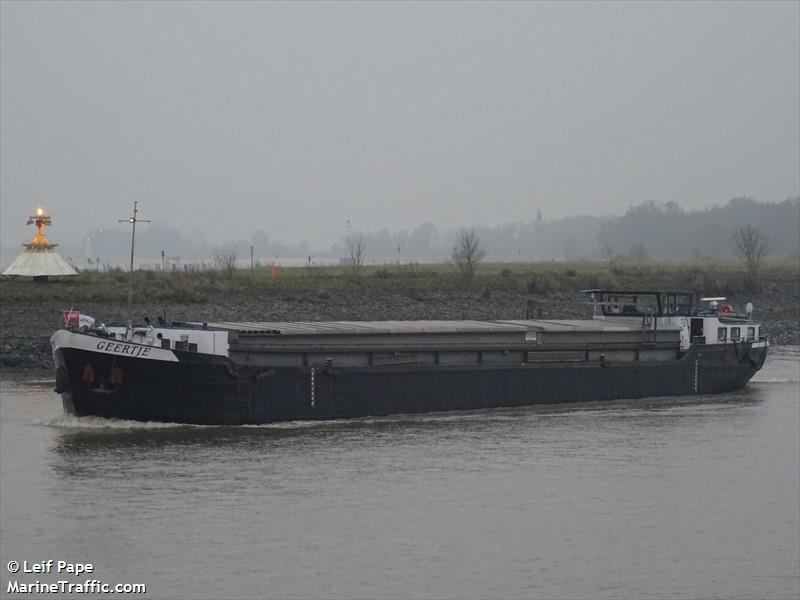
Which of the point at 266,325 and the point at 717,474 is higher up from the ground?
the point at 266,325

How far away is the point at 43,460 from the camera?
3125cm

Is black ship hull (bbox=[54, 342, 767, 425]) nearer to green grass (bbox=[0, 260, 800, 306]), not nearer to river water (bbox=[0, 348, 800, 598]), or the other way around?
river water (bbox=[0, 348, 800, 598])

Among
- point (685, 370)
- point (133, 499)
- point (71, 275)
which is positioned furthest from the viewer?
point (71, 275)

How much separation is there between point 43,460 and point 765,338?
3097 cm

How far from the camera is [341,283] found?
72.9 metres

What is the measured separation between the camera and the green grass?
62125 mm

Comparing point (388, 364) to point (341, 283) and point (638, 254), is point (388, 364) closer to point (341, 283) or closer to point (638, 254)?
point (341, 283)

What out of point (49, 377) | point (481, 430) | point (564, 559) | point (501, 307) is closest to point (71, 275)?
point (49, 377)

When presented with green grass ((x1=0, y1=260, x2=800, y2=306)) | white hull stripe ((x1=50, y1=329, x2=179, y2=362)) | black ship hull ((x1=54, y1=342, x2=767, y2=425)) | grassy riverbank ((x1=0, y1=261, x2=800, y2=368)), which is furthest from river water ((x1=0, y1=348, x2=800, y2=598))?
green grass ((x1=0, y1=260, x2=800, y2=306))

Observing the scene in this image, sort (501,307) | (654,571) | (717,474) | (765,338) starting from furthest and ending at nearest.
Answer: (501,307) < (765,338) < (717,474) < (654,571)

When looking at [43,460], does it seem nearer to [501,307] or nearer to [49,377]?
[49,377]

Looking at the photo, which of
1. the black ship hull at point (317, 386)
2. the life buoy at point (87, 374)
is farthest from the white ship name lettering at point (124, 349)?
the life buoy at point (87, 374)

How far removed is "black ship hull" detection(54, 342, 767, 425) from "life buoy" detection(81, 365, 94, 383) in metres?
0.03

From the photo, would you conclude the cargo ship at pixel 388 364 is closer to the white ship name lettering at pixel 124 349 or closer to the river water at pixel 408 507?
the white ship name lettering at pixel 124 349
